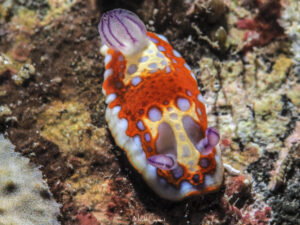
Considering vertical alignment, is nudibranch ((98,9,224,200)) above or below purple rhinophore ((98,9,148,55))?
below

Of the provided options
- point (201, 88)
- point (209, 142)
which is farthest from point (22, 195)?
point (201, 88)

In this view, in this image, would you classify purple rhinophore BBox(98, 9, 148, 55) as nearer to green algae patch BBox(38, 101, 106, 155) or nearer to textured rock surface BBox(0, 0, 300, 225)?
textured rock surface BBox(0, 0, 300, 225)

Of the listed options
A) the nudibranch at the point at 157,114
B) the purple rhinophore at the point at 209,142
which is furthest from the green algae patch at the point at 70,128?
the purple rhinophore at the point at 209,142

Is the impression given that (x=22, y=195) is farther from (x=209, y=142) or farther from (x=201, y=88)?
(x=201, y=88)

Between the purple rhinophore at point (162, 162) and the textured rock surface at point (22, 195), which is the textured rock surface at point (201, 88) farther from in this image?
the purple rhinophore at point (162, 162)

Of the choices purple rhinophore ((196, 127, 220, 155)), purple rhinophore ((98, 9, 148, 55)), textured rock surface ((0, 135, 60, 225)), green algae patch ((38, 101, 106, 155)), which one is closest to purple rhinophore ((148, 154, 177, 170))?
purple rhinophore ((196, 127, 220, 155))

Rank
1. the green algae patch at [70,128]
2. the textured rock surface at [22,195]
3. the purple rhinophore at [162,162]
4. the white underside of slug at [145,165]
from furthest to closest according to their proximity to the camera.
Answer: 1. the green algae patch at [70,128]
2. the white underside of slug at [145,165]
3. the textured rock surface at [22,195]
4. the purple rhinophore at [162,162]

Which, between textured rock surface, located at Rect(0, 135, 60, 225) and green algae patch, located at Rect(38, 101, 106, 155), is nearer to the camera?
textured rock surface, located at Rect(0, 135, 60, 225)

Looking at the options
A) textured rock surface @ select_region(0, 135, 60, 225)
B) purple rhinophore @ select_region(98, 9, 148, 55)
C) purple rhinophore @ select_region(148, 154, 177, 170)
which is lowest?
textured rock surface @ select_region(0, 135, 60, 225)
